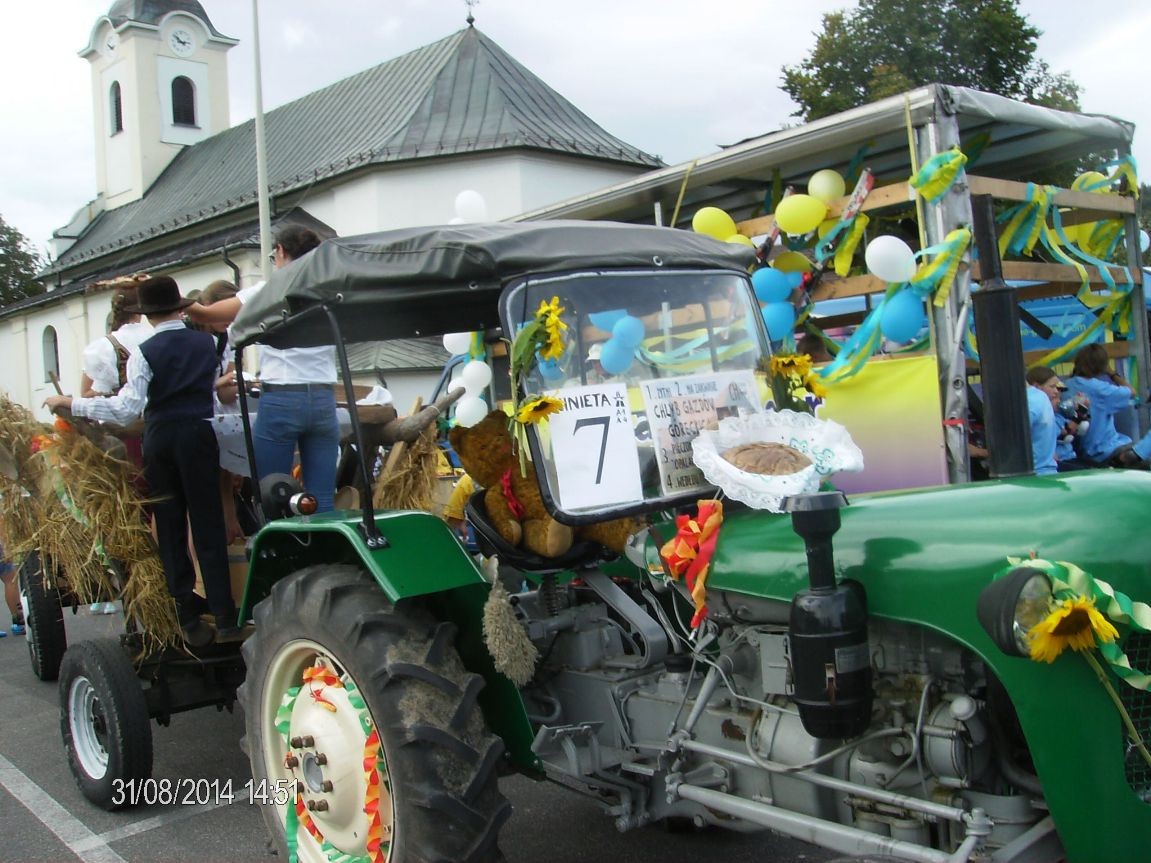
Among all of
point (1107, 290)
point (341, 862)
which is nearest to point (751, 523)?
point (341, 862)

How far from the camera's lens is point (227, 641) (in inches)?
176

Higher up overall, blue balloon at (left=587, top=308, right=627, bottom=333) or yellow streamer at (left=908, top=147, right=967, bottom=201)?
A: yellow streamer at (left=908, top=147, right=967, bottom=201)

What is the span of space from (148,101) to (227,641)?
3740 centimetres

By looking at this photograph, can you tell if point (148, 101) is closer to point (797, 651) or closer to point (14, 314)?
point (14, 314)

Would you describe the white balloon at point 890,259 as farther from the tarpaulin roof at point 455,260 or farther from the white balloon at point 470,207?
the white balloon at point 470,207

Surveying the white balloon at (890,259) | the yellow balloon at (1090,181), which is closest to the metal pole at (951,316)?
the white balloon at (890,259)

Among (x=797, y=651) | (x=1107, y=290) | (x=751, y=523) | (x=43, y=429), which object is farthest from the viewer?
(x=1107, y=290)

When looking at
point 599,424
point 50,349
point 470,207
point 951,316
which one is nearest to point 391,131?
point 50,349

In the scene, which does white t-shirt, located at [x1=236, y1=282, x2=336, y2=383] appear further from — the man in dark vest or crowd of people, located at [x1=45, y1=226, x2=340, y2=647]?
the man in dark vest

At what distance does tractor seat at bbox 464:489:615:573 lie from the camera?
130 inches

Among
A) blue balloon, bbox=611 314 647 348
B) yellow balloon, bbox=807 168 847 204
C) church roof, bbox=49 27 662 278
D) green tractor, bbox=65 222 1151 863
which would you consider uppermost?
church roof, bbox=49 27 662 278

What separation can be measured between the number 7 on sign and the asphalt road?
1.57m

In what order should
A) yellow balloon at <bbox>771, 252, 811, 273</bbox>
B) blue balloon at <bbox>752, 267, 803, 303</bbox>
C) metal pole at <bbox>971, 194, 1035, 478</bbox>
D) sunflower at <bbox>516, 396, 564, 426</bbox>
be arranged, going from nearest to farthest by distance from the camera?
metal pole at <bbox>971, 194, 1035, 478</bbox>, sunflower at <bbox>516, 396, 564, 426</bbox>, blue balloon at <bbox>752, 267, 803, 303</bbox>, yellow balloon at <bbox>771, 252, 811, 273</bbox>

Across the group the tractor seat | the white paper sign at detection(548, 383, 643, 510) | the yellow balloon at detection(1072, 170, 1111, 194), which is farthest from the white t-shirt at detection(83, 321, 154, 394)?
the yellow balloon at detection(1072, 170, 1111, 194)
